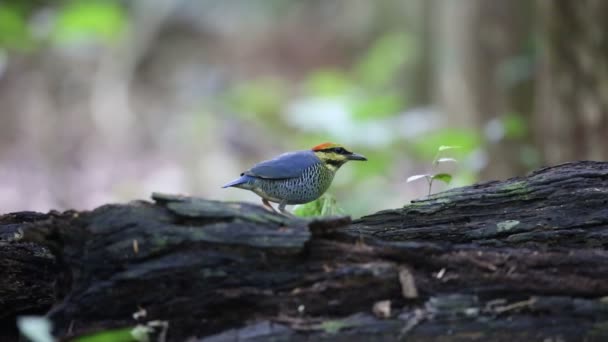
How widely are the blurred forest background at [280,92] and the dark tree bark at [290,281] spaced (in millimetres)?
4474

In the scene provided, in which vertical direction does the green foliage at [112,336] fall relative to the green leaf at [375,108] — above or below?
below

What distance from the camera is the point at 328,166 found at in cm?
440

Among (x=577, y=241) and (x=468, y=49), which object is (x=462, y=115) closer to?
(x=468, y=49)

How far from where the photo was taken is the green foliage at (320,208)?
177 inches

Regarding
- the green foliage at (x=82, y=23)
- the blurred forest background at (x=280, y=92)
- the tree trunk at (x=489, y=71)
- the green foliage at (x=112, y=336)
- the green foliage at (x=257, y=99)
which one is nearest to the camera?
the green foliage at (x=112, y=336)

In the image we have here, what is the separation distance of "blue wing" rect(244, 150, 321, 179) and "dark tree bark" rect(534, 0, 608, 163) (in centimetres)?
380

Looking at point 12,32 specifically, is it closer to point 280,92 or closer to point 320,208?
point 280,92

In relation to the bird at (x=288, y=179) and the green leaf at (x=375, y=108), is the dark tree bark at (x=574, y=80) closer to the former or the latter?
the green leaf at (x=375, y=108)

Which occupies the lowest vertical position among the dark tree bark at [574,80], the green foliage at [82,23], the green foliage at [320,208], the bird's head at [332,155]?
the green foliage at [320,208]

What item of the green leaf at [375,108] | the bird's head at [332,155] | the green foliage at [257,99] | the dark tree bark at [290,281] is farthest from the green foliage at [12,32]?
the dark tree bark at [290,281]

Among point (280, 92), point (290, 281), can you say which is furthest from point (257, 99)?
point (290, 281)

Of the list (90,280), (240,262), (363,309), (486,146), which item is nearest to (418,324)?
(363,309)

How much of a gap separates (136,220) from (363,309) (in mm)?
985

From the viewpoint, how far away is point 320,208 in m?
4.66
